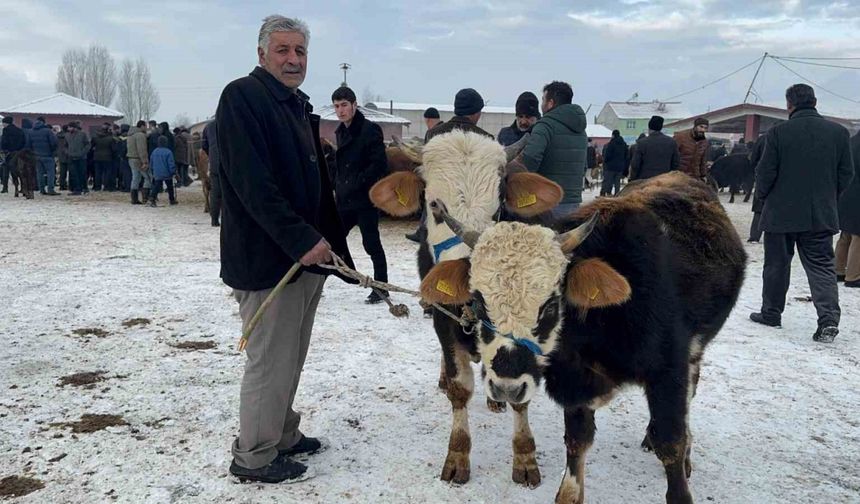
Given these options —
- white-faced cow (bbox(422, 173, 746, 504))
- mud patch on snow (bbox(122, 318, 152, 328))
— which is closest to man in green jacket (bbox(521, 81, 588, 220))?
white-faced cow (bbox(422, 173, 746, 504))

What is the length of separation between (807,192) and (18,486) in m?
6.49

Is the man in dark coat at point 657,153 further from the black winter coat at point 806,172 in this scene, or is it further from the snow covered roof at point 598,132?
the snow covered roof at point 598,132

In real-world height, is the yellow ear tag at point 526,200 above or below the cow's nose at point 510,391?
above

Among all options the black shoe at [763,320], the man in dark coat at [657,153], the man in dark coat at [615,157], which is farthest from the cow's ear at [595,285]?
the man in dark coat at [615,157]

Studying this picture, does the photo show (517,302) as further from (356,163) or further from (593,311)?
(356,163)

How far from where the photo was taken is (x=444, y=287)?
113 inches

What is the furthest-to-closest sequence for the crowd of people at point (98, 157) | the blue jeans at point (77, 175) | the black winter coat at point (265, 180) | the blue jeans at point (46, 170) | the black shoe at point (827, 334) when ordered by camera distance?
the blue jeans at point (77, 175) < the blue jeans at point (46, 170) < the crowd of people at point (98, 157) < the black shoe at point (827, 334) < the black winter coat at point (265, 180)

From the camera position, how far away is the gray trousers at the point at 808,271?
5762 mm

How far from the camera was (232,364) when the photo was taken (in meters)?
4.87

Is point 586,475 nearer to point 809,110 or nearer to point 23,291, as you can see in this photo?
point 809,110

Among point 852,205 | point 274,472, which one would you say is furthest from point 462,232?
point 852,205

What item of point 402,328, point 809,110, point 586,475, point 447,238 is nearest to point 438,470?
point 586,475

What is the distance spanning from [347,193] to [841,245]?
22.3 ft

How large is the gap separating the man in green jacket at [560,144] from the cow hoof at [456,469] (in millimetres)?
2162
